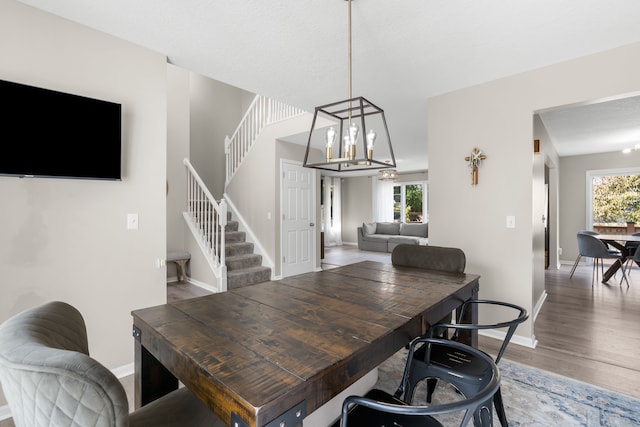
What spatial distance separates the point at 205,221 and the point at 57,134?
3018mm

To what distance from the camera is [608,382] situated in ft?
6.97

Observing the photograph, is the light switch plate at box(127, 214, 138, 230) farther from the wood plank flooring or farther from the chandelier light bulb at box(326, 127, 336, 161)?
the wood plank flooring

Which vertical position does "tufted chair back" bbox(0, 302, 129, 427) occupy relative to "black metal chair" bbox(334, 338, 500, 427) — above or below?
above

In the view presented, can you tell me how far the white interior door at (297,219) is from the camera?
534cm

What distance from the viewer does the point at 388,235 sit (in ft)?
29.5

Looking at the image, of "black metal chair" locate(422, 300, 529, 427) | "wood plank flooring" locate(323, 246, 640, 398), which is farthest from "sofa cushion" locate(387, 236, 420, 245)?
"black metal chair" locate(422, 300, 529, 427)

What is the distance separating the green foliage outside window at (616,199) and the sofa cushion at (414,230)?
3.67m

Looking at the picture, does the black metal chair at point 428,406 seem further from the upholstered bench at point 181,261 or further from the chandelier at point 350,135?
the upholstered bench at point 181,261

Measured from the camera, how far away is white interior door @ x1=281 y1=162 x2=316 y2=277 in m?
5.34

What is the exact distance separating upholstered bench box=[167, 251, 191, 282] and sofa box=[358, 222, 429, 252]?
548 cm

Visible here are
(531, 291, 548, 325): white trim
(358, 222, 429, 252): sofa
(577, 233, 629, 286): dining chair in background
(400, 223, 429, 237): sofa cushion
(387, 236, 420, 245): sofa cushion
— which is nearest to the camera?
(531, 291, 548, 325): white trim

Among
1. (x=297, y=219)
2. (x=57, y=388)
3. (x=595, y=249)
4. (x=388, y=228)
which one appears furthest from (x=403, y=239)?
(x=57, y=388)

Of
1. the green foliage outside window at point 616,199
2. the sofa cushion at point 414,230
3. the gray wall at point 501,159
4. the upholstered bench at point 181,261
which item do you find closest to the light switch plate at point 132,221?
the upholstered bench at point 181,261

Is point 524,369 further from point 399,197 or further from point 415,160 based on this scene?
point 399,197
